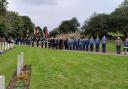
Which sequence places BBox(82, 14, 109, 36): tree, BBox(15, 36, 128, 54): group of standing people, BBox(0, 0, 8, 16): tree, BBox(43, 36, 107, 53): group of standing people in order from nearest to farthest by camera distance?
1. BBox(15, 36, 128, 54): group of standing people
2. BBox(43, 36, 107, 53): group of standing people
3. BBox(0, 0, 8, 16): tree
4. BBox(82, 14, 109, 36): tree

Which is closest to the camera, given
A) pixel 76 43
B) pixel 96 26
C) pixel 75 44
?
pixel 76 43

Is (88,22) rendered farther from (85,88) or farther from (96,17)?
(85,88)

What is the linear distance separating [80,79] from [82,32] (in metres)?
134

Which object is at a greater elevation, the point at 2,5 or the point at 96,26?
the point at 2,5

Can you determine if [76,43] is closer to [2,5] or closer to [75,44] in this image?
[75,44]

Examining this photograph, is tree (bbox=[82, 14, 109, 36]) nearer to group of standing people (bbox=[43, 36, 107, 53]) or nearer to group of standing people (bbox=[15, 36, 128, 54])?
group of standing people (bbox=[15, 36, 128, 54])

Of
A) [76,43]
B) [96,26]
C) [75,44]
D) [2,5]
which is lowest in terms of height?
[75,44]

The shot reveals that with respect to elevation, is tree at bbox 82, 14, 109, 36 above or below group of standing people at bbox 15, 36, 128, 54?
above

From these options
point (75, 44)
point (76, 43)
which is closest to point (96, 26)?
point (75, 44)

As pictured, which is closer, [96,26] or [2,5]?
[2,5]

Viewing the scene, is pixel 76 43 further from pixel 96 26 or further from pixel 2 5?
pixel 96 26

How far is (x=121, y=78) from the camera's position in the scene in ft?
64.0

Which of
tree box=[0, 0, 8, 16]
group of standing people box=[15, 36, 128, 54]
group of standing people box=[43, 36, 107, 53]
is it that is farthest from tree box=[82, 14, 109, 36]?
group of standing people box=[43, 36, 107, 53]

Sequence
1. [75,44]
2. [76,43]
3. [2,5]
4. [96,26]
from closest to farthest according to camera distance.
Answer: [76,43]
[75,44]
[2,5]
[96,26]
